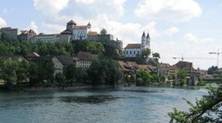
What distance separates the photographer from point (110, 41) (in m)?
148

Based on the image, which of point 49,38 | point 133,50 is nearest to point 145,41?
point 133,50

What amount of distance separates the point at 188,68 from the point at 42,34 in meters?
57.5

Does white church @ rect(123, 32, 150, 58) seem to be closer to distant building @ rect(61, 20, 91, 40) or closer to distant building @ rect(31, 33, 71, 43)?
distant building @ rect(61, 20, 91, 40)

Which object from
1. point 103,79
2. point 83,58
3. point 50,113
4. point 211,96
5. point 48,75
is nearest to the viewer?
point 211,96

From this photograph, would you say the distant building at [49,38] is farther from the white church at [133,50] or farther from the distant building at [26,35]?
the white church at [133,50]

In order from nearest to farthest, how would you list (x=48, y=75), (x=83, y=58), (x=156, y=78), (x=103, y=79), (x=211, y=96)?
1. (x=211, y=96)
2. (x=48, y=75)
3. (x=103, y=79)
4. (x=83, y=58)
5. (x=156, y=78)

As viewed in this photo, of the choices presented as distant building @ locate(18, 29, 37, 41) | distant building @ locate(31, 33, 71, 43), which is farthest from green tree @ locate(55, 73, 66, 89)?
distant building @ locate(18, 29, 37, 41)

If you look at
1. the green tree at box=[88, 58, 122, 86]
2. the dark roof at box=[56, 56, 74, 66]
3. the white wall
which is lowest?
the green tree at box=[88, 58, 122, 86]

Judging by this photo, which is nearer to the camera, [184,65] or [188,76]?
[188,76]

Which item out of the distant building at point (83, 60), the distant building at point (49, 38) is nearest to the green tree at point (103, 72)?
the distant building at point (83, 60)

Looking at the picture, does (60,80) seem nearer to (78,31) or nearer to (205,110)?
(78,31)

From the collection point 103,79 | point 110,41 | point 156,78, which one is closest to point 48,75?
point 103,79

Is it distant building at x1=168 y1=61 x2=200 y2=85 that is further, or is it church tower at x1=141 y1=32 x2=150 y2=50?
church tower at x1=141 y1=32 x2=150 y2=50

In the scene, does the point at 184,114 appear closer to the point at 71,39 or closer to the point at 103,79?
the point at 103,79
